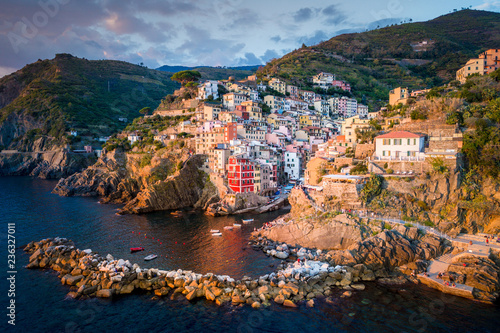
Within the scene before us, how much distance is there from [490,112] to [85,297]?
152 feet

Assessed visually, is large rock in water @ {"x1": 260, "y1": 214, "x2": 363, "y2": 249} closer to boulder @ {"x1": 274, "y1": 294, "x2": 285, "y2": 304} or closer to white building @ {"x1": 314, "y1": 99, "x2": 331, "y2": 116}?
boulder @ {"x1": 274, "y1": 294, "x2": 285, "y2": 304}

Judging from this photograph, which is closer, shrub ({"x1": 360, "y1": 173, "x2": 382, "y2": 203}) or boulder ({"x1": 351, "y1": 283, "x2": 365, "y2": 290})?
boulder ({"x1": 351, "y1": 283, "x2": 365, "y2": 290})

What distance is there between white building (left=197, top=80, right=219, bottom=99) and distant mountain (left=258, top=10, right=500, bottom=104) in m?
32.8

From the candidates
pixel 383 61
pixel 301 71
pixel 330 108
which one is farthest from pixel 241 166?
pixel 383 61

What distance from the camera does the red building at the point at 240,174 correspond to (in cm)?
4894

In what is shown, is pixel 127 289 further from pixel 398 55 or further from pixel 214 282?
pixel 398 55

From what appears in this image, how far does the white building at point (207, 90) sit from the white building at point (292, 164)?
30988 mm

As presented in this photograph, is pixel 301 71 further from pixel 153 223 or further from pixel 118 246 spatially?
pixel 118 246

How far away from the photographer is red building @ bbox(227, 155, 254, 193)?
48.9 metres

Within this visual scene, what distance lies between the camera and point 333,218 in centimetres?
3055

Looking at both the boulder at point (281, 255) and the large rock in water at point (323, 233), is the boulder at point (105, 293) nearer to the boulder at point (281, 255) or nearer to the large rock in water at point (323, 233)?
the boulder at point (281, 255)

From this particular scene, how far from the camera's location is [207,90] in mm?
81375

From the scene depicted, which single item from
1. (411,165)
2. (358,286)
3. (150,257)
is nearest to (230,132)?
(150,257)

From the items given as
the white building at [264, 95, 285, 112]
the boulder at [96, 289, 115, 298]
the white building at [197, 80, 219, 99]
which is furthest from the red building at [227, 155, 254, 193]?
the white building at [264, 95, 285, 112]
